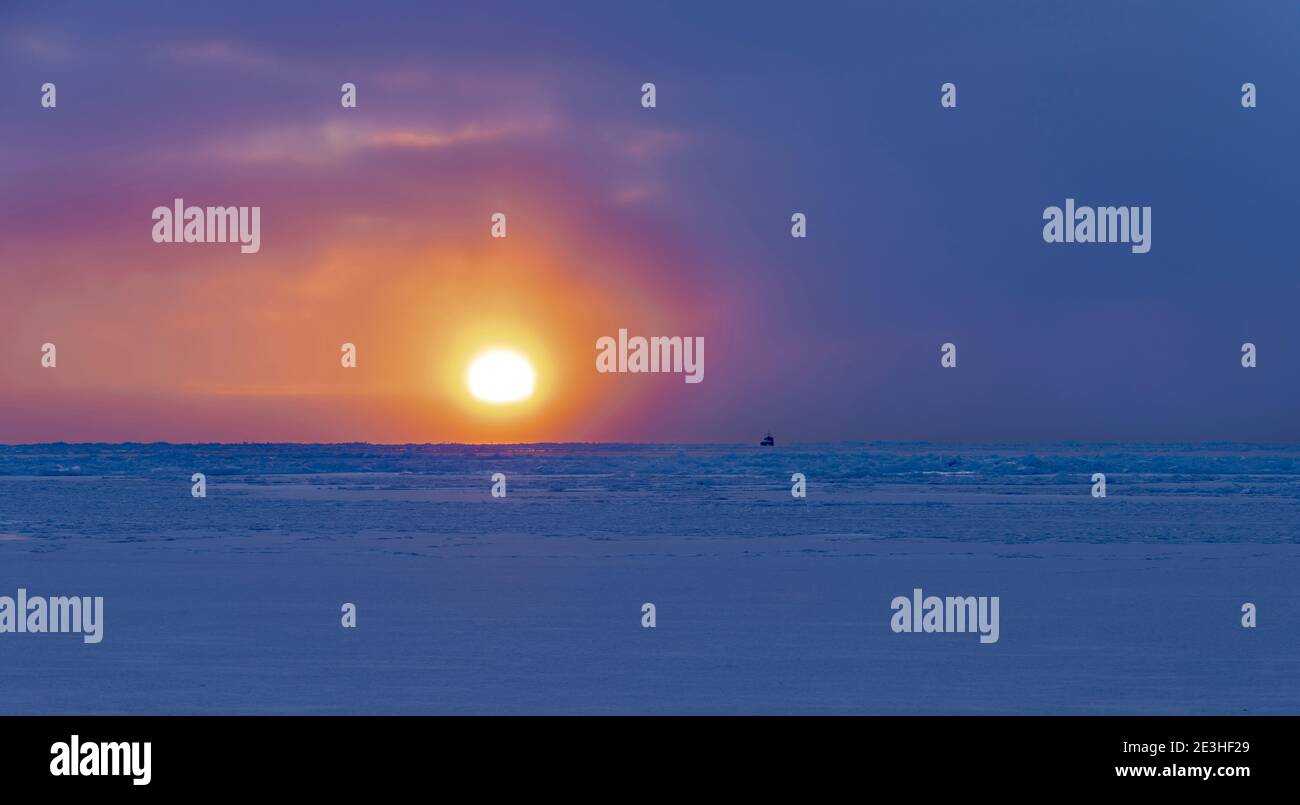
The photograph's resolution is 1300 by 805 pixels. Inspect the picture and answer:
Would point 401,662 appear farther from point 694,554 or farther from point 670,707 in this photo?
point 694,554

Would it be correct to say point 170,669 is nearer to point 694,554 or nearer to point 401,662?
point 401,662

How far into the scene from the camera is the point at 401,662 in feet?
32.5

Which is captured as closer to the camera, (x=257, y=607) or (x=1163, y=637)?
(x=1163, y=637)

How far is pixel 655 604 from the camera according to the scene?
12.7 m

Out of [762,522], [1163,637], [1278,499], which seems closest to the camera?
[1163,637]

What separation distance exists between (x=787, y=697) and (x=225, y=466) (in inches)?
1914

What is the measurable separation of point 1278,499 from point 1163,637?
19.7 meters

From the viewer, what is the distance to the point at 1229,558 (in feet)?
53.9

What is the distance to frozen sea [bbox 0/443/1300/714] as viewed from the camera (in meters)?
8.89

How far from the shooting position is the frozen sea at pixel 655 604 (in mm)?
8891

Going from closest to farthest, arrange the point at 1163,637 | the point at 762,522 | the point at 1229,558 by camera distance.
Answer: the point at 1163,637 < the point at 1229,558 < the point at 762,522
